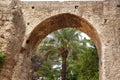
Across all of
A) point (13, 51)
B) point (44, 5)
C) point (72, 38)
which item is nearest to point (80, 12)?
point (44, 5)

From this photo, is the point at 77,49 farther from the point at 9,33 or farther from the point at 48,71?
the point at 9,33

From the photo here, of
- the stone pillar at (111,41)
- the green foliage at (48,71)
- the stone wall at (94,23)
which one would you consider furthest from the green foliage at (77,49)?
the stone pillar at (111,41)

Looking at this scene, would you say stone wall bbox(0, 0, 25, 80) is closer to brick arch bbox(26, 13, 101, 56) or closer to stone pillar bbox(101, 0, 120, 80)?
stone pillar bbox(101, 0, 120, 80)

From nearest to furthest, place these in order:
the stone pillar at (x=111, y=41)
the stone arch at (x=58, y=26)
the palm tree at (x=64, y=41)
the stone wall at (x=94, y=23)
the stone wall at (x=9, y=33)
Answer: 1. the stone wall at (x=9, y=33)
2. the stone pillar at (x=111, y=41)
3. the stone wall at (x=94, y=23)
4. the stone arch at (x=58, y=26)
5. the palm tree at (x=64, y=41)

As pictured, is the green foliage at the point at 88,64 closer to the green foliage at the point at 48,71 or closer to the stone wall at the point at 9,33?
the green foliage at the point at 48,71

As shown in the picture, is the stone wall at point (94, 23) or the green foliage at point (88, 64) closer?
the stone wall at point (94, 23)

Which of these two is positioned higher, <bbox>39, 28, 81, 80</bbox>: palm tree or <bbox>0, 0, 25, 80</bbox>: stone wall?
<bbox>39, 28, 81, 80</bbox>: palm tree

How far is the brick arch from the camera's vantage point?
1217 centimetres

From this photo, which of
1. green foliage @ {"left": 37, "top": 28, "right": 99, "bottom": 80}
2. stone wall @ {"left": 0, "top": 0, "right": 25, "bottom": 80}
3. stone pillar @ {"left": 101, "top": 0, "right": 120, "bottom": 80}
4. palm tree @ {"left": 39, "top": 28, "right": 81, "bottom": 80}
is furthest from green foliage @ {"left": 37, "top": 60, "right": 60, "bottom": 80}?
stone wall @ {"left": 0, "top": 0, "right": 25, "bottom": 80}

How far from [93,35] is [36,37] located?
269 cm

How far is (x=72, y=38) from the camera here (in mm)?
18797

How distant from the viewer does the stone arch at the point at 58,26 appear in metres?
12.2

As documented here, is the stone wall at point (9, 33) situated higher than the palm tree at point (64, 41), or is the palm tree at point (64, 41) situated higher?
the palm tree at point (64, 41)

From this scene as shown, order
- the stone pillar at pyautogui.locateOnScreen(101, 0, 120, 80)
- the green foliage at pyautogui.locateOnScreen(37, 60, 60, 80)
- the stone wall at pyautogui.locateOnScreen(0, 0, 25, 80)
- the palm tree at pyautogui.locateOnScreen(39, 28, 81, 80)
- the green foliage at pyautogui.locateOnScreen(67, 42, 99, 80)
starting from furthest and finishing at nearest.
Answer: the green foliage at pyautogui.locateOnScreen(37, 60, 60, 80), the green foliage at pyautogui.locateOnScreen(67, 42, 99, 80), the palm tree at pyautogui.locateOnScreen(39, 28, 81, 80), the stone pillar at pyautogui.locateOnScreen(101, 0, 120, 80), the stone wall at pyautogui.locateOnScreen(0, 0, 25, 80)
